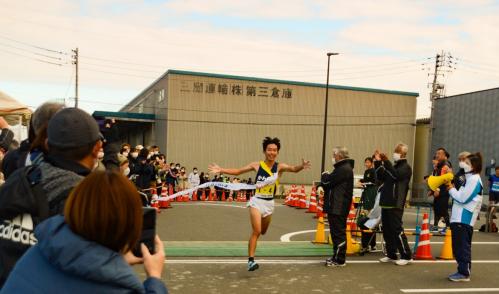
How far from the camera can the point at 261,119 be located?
35.5 meters

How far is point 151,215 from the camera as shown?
186cm

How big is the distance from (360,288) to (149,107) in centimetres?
3678

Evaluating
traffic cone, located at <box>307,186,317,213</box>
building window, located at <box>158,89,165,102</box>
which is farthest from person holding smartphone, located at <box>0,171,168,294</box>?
building window, located at <box>158,89,165,102</box>

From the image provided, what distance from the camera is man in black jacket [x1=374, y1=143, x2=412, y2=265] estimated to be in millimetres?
7961

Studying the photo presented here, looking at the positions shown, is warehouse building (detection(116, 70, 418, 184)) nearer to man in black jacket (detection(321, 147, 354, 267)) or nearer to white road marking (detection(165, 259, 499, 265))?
white road marking (detection(165, 259, 499, 265))

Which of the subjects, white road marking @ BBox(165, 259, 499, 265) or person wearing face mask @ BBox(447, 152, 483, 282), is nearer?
person wearing face mask @ BBox(447, 152, 483, 282)

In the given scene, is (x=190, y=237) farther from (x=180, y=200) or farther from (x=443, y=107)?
(x=443, y=107)

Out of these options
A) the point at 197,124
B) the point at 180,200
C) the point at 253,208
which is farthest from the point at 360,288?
the point at 197,124

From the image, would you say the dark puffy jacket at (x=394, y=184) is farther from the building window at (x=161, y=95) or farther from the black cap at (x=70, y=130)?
the building window at (x=161, y=95)

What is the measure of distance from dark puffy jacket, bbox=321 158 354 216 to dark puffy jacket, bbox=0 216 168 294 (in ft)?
21.6

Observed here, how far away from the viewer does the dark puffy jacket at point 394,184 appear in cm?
796

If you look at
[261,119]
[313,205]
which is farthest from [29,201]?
[261,119]

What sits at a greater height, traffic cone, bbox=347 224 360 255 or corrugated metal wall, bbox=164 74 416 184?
corrugated metal wall, bbox=164 74 416 184

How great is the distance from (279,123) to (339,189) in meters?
28.3
